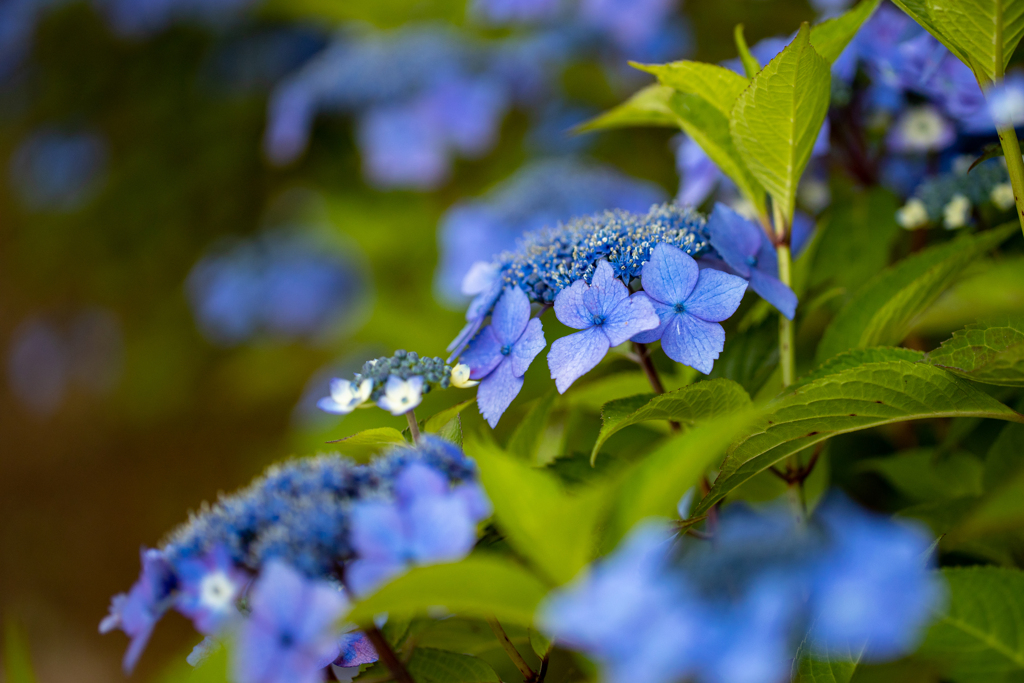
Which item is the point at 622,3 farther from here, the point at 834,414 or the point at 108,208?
the point at 108,208

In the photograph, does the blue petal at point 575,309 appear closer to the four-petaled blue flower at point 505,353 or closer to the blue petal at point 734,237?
the four-petaled blue flower at point 505,353

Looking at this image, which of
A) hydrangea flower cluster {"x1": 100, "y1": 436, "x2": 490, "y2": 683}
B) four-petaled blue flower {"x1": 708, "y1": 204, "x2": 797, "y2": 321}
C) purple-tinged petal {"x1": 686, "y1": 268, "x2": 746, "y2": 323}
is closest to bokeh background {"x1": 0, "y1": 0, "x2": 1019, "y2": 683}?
four-petaled blue flower {"x1": 708, "y1": 204, "x2": 797, "y2": 321}

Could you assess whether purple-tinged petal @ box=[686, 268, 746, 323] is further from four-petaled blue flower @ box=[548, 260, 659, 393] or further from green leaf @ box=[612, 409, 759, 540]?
green leaf @ box=[612, 409, 759, 540]

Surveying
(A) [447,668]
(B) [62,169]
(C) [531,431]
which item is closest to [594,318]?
(C) [531,431]

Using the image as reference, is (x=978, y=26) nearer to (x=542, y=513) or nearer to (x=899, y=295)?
(x=899, y=295)

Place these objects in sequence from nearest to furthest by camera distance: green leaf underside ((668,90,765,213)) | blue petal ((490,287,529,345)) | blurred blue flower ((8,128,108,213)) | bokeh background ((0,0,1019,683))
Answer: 1. blue petal ((490,287,529,345))
2. green leaf underside ((668,90,765,213))
3. bokeh background ((0,0,1019,683))
4. blurred blue flower ((8,128,108,213))

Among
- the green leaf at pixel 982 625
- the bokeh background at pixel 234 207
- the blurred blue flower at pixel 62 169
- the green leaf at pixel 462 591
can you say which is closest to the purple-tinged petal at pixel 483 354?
the green leaf at pixel 462 591
